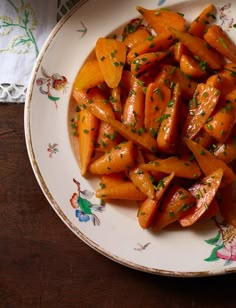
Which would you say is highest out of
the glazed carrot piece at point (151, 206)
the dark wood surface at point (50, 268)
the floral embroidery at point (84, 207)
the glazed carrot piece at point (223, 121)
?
the glazed carrot piece at point (223, 121)

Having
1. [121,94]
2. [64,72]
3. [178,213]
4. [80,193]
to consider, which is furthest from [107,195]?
[64,72]

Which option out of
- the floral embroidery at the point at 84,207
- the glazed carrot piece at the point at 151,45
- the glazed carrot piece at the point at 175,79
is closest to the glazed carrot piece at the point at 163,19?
the glazed carrot piece at the point at 151,45

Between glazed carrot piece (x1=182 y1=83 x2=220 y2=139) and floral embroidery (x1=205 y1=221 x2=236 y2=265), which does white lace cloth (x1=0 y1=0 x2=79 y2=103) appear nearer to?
glazed carrot piece (x1=182 y1=83 x2=220 y2=139)

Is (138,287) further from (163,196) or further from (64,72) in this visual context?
(64,72)

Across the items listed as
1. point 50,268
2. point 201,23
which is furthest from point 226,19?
Answer: point 50,268

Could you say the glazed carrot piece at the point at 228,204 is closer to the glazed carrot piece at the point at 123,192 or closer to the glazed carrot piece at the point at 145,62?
the glazed carrot piece at the point at 123,192

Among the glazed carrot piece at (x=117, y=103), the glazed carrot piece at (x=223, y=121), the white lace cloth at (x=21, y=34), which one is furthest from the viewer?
the white lace cloth at (x=21, y=34)

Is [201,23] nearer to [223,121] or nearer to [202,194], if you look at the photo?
[223,121]
